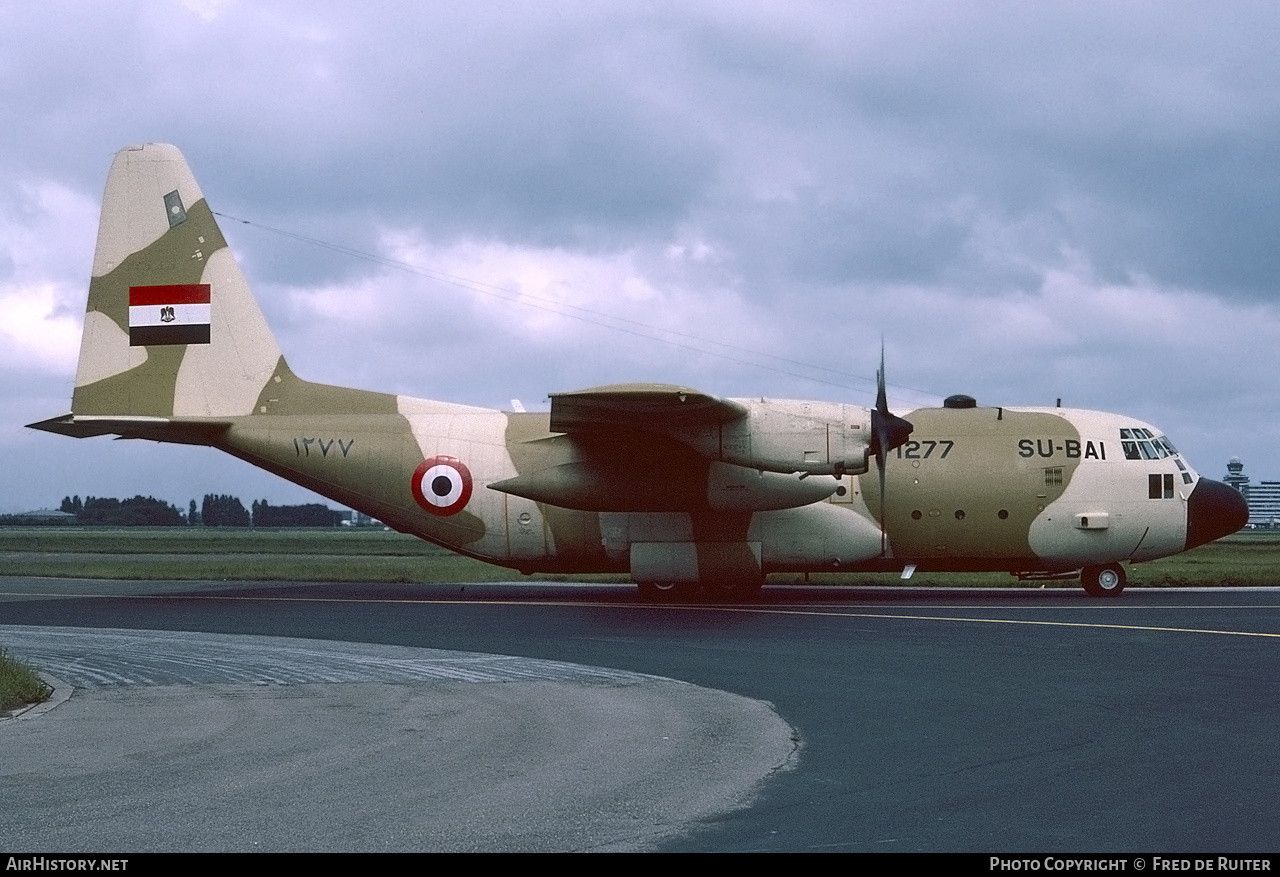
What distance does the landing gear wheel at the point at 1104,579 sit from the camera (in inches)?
1025

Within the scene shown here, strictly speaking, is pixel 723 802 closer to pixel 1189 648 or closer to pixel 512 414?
pixel 1189 648

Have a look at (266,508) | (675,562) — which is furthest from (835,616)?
(266,508)

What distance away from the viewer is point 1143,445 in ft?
85.0

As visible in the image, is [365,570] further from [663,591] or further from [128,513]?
[128,513]

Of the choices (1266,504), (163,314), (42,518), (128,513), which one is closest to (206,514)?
(128,513)

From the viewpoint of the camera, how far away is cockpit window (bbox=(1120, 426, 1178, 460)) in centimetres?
2580

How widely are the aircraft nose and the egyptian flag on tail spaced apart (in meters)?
22.4

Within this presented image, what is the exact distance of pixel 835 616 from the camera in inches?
851

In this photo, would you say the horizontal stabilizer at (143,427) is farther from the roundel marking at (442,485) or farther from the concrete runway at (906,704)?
the roundel marking at (442,485)

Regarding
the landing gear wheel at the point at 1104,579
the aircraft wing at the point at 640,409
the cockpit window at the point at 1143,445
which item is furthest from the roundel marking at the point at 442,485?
the cockpit window at the point at 1143,445

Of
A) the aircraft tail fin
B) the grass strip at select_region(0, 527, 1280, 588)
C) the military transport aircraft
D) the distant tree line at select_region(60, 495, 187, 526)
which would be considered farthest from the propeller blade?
the distant tree line at select_region(60, 495, 187, 526)

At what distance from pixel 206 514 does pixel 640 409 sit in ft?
280

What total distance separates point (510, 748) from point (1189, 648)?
10941 mm

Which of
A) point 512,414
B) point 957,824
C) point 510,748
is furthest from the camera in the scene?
point 512,414
